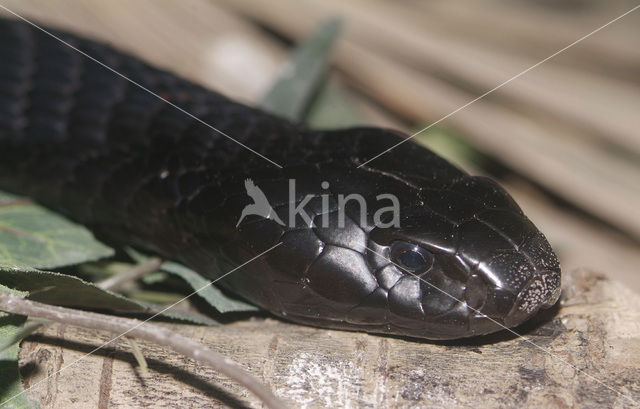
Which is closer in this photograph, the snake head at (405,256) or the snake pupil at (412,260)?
the snake head at (405,256)

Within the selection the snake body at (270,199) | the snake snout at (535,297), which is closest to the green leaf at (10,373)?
the snake body at (270,199)

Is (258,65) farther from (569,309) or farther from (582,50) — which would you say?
(569,309)

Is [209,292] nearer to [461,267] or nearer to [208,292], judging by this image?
[208,292]

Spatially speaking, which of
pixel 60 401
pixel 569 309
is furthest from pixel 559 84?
pixel 60 401

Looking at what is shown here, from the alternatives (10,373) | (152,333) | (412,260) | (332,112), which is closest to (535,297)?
(412,260)

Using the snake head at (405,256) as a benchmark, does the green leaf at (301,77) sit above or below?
above

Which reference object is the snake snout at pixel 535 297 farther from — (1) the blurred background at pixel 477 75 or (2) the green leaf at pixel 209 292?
(1) the blurred background at pixel 477 75
